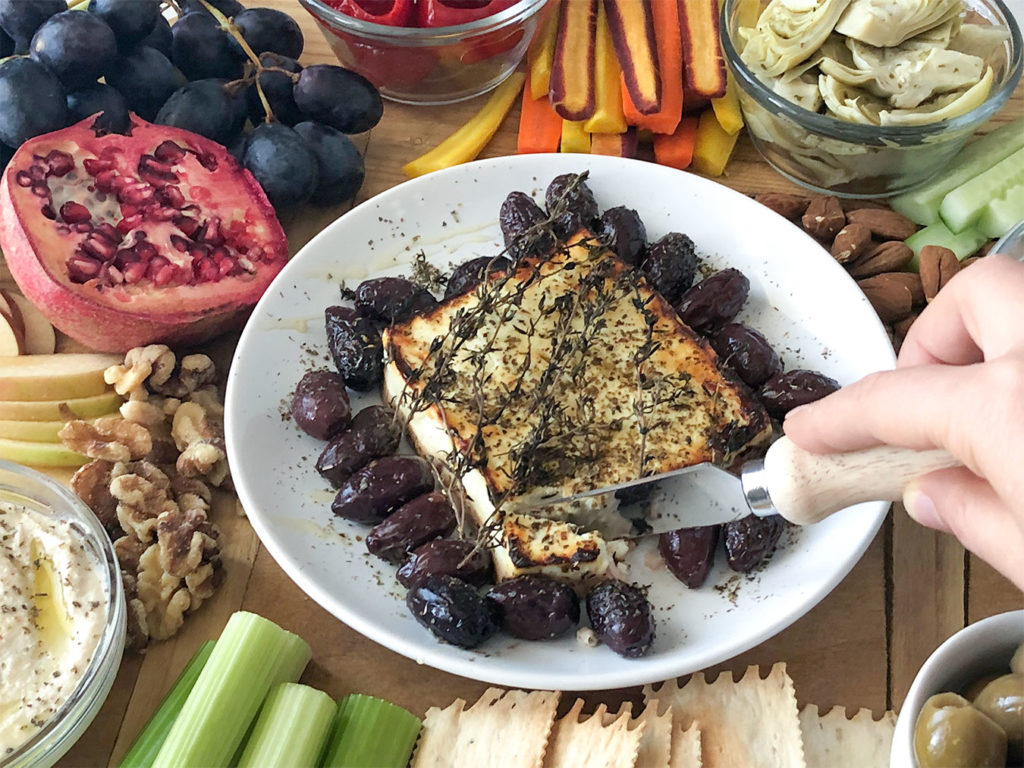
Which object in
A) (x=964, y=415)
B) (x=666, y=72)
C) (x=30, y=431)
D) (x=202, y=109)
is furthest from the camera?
(x=666, y=72)

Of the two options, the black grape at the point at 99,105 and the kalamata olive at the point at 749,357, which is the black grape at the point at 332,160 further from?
the kalamata olive at the point at 749,357

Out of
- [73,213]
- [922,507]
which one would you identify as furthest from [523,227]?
[922,507]

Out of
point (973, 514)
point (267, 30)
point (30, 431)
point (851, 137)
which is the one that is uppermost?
point (973, 514)

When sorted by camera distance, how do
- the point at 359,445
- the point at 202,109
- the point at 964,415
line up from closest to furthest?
the point at 964,415, the point at 359,445, the point at 202,109

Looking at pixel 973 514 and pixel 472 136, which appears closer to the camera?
pixel 973 514

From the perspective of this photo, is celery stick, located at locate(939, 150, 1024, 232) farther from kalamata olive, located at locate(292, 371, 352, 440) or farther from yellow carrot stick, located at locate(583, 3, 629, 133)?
kalamata olive, located at locate(292, 371, 352, 440)

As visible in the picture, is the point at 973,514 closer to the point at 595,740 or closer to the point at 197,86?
the point at 595,740
